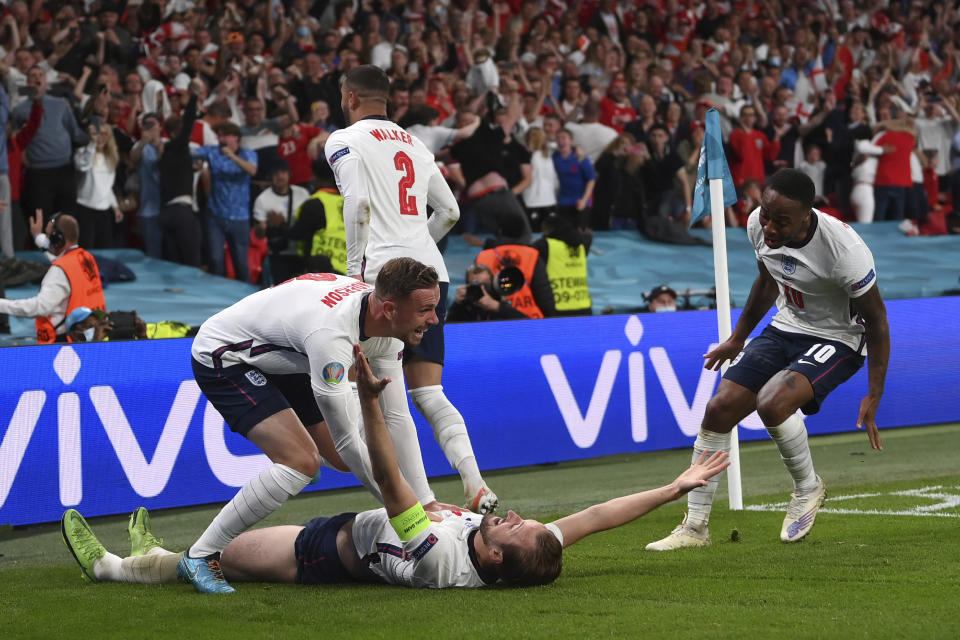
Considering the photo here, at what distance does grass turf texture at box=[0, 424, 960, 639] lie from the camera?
186 inches

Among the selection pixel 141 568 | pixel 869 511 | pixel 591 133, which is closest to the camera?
pixel 141 568

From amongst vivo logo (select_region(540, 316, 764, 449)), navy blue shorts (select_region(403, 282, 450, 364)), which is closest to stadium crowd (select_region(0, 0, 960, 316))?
vivo logo (select_region(540, 316, 764, 449))

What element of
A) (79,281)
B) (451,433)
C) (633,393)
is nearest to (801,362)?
(451,433)

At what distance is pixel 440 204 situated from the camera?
288 inches

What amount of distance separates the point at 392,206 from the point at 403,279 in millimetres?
1965

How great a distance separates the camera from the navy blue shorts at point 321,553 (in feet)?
18.6

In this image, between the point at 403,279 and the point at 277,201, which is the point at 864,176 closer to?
the point at 277,201

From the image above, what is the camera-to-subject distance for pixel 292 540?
19.1ft

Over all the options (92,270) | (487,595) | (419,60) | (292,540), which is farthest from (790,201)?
(419,60)

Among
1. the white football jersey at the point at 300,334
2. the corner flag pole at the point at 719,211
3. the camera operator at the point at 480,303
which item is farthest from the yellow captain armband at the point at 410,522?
the camera operator at the point at 480,303

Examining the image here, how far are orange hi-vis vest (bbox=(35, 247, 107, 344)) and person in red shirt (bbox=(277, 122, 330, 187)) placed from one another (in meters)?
3.97

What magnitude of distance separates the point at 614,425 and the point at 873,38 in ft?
48.2

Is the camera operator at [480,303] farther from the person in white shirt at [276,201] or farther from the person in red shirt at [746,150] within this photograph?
the person in red shirt at [746,150]

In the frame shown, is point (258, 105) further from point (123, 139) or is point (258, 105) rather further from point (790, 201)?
point (790, 201)
